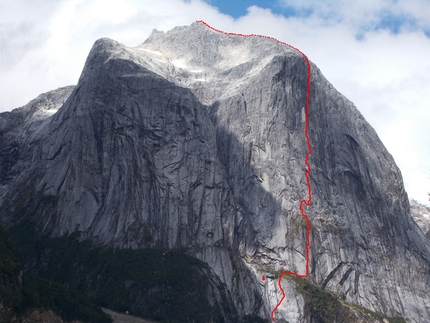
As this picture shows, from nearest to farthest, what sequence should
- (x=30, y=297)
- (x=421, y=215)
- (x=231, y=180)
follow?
(x=30, y=297) → (x=231, y=180) → (x=421, y=215)

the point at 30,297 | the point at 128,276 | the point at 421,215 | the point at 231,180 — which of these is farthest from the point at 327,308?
the point at 421,215

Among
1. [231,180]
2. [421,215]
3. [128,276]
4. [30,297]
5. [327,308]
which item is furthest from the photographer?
[421,215]

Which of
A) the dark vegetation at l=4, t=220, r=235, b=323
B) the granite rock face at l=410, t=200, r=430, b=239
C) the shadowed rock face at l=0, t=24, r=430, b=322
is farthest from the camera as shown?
the granite rock face at l=410, t=200, r=430, b=239

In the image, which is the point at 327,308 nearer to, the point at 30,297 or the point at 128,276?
the point at 128,276

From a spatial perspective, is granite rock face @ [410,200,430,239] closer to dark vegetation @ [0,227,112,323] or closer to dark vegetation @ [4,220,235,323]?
dark vegetation @ [4,220,235,323]

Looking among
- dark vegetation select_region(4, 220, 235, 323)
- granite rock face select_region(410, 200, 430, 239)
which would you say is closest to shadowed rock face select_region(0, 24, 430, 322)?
dark vegetation select_region(4, 220, 235, 323)

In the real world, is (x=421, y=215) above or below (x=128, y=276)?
above
